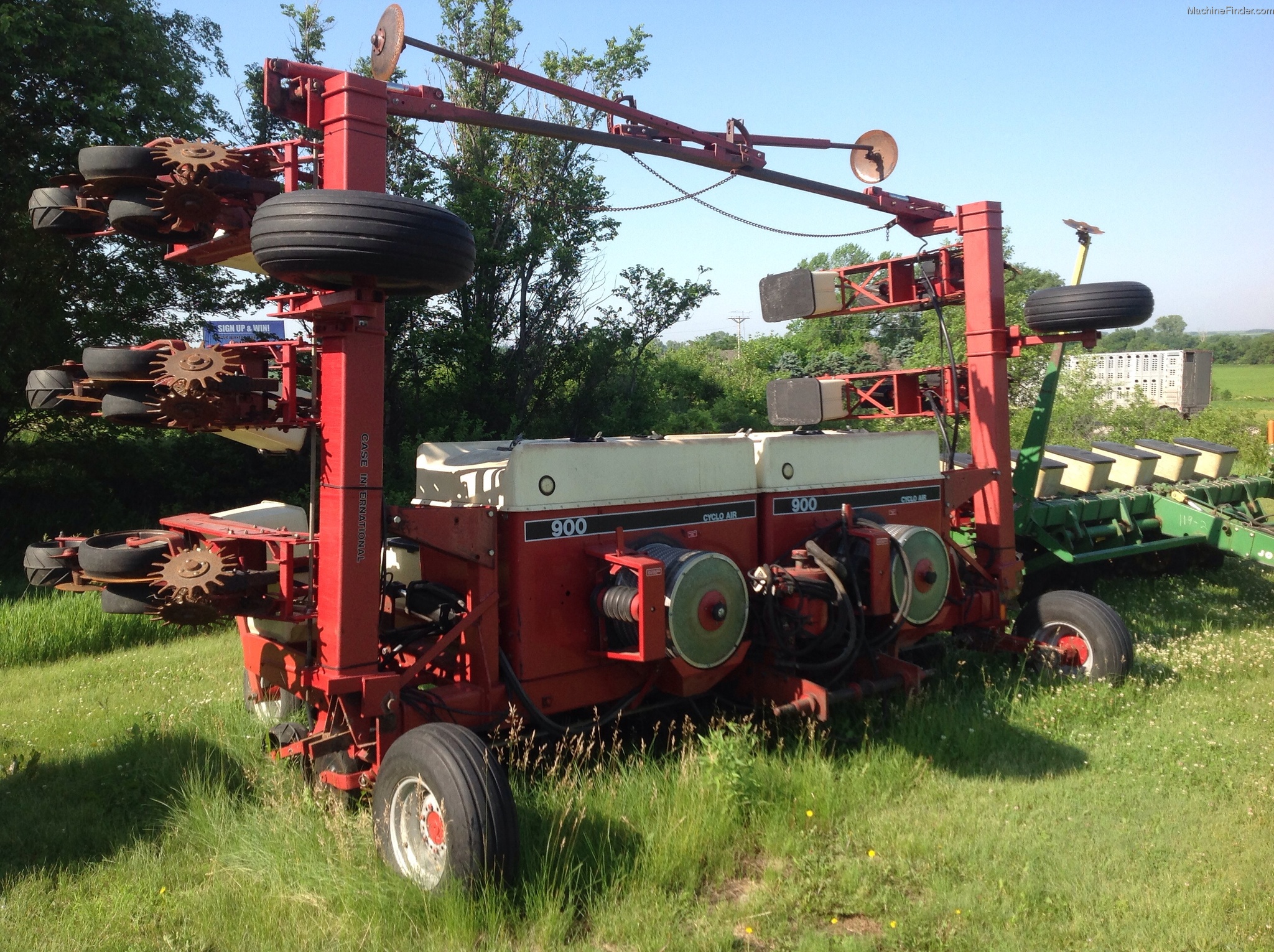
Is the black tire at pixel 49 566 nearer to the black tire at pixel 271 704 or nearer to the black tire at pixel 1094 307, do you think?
the black tire at pixel 271 704

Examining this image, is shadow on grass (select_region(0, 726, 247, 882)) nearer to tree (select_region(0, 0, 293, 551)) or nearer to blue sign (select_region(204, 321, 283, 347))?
tree (select_region(0, 0, 293, 551))

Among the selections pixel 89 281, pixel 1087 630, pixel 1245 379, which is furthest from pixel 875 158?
pixel 1245 379

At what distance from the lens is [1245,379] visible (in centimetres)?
7494

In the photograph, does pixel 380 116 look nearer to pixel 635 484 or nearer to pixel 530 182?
pixel 635 484

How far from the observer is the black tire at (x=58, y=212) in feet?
15.5

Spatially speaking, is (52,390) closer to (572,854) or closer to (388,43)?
(388,43)

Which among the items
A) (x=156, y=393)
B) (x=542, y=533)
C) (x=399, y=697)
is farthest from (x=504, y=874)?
(x=156, y=393)

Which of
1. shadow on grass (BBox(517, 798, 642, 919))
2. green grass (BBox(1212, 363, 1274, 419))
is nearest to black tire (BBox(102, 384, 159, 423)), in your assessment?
shadow on grass (BBox(517, 798, 642, 919))

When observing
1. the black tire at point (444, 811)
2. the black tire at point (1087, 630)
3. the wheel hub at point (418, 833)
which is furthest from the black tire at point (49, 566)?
the black tire at point (1087, 630)

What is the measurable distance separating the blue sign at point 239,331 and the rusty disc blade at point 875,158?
28.3 feet

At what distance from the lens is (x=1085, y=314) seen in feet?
23.3

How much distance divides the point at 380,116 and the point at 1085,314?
5302mm

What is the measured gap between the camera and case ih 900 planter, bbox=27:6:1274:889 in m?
4.01

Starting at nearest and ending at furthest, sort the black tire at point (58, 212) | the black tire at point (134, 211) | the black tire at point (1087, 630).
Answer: the black tire at point (134, 211) → the black tire at point (58, 212) → the black tire at point (1087, 630)
